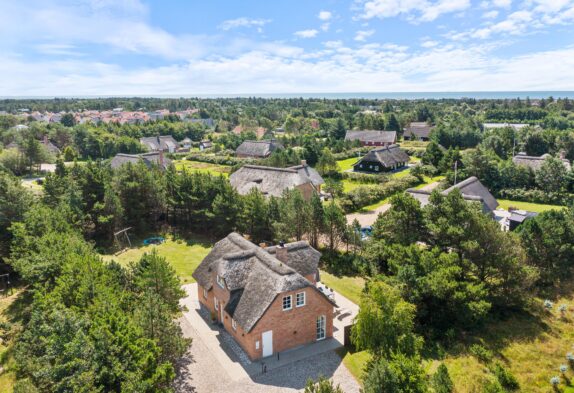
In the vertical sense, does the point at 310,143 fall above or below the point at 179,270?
above

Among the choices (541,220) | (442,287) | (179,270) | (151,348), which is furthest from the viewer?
(179,270)

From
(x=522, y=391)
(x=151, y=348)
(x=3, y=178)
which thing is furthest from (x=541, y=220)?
(x=3, y=178)

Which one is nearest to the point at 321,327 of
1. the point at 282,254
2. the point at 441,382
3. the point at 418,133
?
the point at 282,254

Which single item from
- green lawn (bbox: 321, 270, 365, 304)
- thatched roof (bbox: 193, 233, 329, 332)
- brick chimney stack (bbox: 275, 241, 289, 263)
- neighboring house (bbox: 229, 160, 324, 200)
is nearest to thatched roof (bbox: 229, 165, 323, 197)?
neighboring house (bbox: 229, 160, 324, 200)

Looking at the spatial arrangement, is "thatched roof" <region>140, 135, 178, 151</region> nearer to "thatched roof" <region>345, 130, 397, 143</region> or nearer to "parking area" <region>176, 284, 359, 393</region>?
"thatched roof" <region>345, 130, 397, 143</region>

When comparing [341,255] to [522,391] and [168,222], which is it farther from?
[168,222]

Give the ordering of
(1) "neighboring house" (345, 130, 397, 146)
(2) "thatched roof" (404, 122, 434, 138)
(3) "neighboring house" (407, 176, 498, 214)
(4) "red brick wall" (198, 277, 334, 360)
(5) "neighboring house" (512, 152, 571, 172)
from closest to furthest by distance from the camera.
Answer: (4) "red brick wall" (198, 277, 334, 360) < (3) "neighboring house" (407, 176, 498, 214) < (5) "neighboring house" (512, 152, 571, 172) < (1) "neighboring house" (345, 130, 397, 146) < (2) "thatched roof" (404, 122, 434, 138)

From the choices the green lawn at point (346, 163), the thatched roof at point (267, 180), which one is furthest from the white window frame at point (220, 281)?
the green lawn at point (346, 163)

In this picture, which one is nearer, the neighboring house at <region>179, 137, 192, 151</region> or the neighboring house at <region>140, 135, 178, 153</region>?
the neighboring house at <region>140, 135, 178, 153</region>
